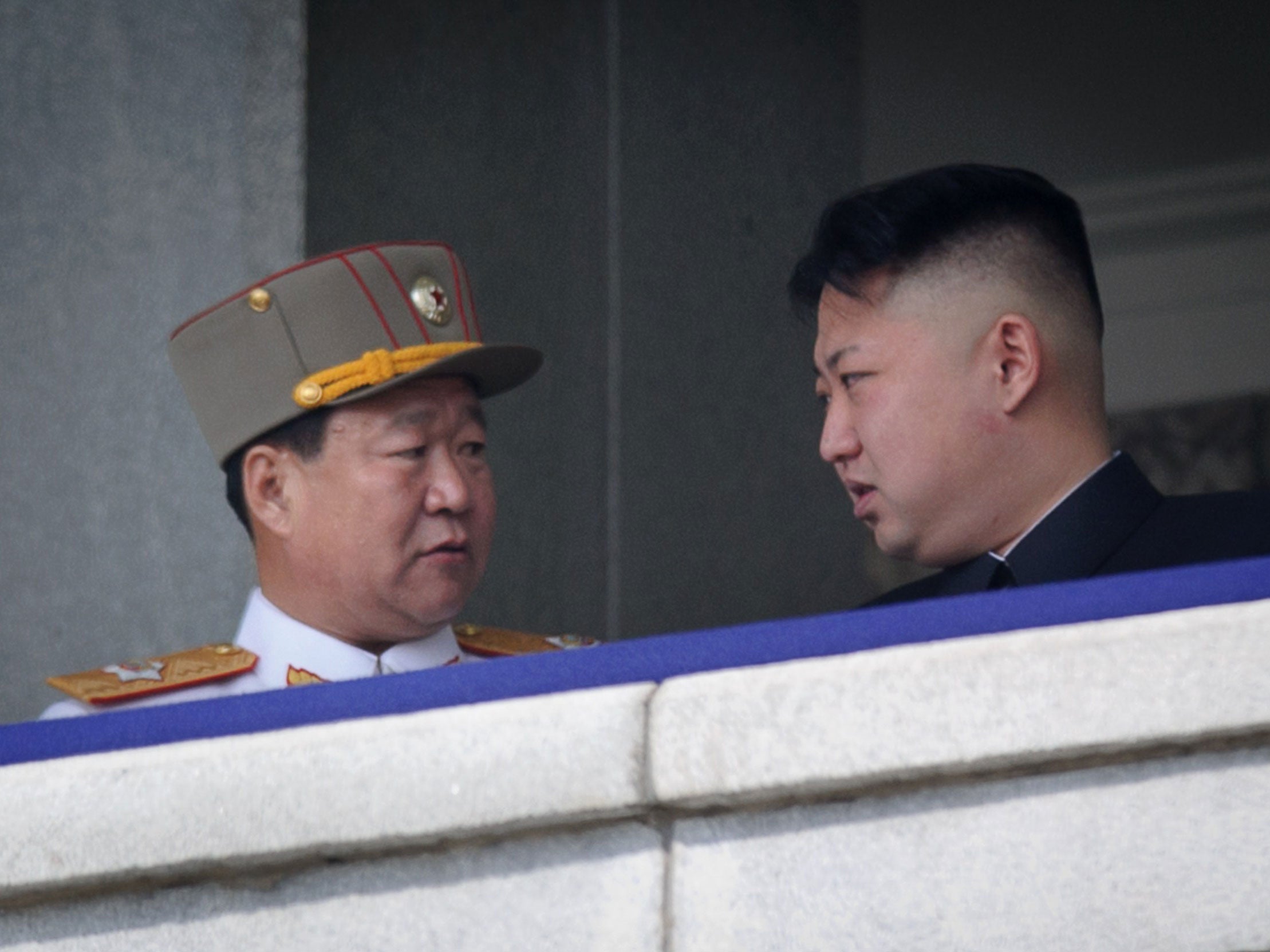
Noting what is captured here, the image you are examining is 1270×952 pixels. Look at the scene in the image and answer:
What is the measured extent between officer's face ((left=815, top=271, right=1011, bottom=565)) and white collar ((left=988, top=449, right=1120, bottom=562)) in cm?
3

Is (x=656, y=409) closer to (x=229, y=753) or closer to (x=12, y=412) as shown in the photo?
(x=12, y=412)

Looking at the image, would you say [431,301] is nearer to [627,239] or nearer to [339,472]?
[339,472]

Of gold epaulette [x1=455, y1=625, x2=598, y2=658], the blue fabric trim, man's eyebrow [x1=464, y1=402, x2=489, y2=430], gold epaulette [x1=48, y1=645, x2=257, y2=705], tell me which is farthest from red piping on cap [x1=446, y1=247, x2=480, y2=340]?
the blue fabric trim

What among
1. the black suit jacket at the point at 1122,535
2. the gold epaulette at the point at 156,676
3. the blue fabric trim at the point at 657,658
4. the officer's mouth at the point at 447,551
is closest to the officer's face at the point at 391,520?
the officer's mouth at the point at 447,551

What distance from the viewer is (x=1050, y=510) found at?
2.10m

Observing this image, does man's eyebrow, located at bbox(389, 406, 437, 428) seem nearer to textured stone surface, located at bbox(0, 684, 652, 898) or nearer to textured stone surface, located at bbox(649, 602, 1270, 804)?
textured stone surface, located at bbox(0, 684, 652, 898)

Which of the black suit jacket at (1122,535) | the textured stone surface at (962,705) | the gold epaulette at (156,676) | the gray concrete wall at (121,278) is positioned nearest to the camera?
the textured stone surface at (962,705)

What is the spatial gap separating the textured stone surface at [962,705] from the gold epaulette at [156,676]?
44.1 inches

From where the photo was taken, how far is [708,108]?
4.11 metres

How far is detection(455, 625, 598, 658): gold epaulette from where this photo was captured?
257 cm

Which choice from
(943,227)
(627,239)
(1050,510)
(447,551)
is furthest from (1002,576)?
(627,239)

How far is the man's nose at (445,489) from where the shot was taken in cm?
236

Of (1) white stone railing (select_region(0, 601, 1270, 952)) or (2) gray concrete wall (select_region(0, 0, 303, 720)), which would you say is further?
(2) gray concrete wall (select_region(0, 0, 303, 720))

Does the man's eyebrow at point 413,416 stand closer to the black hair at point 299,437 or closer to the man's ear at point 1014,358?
the black hair at point 299,437
